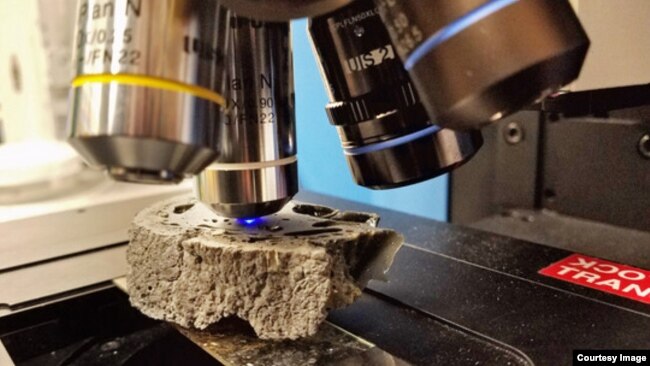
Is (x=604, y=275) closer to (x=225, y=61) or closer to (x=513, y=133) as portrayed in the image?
(x=513, y=133)

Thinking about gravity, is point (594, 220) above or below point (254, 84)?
below

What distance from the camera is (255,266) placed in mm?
Answer: 441

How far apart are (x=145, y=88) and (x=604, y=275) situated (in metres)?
0.41

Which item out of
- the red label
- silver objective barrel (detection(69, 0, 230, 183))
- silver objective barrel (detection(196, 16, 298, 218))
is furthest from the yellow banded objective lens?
the red label

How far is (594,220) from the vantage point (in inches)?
27.5

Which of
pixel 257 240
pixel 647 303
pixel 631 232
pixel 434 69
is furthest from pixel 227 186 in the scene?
pixel 631 232

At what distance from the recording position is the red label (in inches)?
19.8

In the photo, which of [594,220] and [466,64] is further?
[594,220]

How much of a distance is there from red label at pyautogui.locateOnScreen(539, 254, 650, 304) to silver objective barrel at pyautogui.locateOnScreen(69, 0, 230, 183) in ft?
1.13

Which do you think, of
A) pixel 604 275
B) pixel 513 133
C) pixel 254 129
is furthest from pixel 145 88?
pixel 513 133

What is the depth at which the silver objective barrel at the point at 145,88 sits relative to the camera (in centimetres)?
30

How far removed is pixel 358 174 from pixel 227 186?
0.09 meters

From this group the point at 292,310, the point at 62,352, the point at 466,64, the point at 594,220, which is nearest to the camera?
the point at 466,64

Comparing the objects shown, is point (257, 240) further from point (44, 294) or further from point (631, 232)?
point (631, 232)
